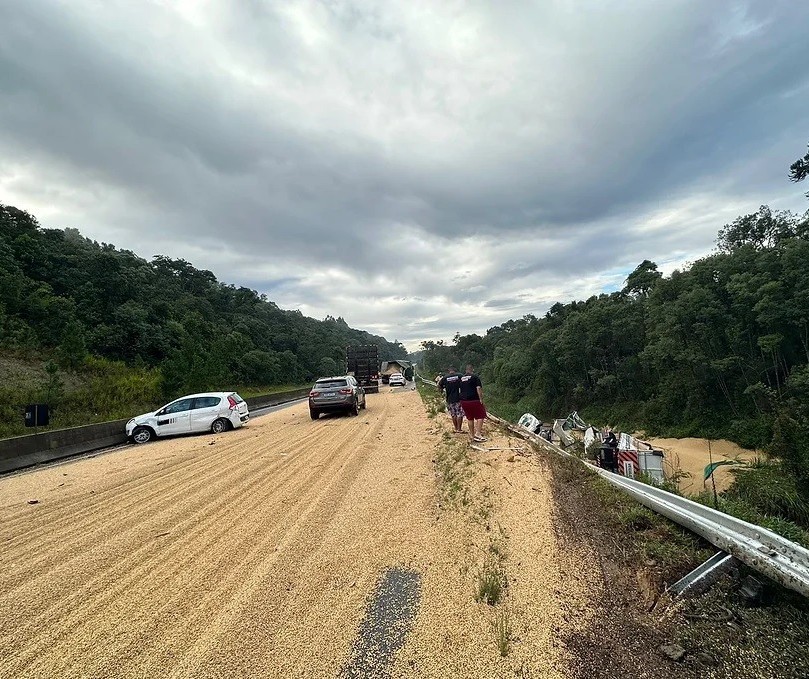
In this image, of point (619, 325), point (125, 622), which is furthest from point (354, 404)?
point (619, 325)

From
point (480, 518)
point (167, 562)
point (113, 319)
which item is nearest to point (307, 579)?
point (167, 562)

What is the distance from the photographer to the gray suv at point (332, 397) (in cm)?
1603

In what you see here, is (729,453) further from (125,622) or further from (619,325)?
(125,622)

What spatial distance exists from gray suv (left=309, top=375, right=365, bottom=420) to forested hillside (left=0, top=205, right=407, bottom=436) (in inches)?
445

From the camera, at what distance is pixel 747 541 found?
3.27 m

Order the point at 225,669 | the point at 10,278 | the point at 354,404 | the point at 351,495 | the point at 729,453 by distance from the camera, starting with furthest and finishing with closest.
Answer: the point at 10,278
the point at 729,453
the point at 354,404
the point at 351,495
the point at 225,669

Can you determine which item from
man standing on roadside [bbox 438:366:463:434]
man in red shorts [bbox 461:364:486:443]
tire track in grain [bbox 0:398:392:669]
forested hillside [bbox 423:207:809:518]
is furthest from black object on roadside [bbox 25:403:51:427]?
forested hillside [bbox 423:207:809:518]

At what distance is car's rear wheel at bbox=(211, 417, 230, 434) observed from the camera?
14555 millimetres

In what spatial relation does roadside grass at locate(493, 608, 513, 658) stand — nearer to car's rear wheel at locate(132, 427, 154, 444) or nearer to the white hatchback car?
the white hatchback car

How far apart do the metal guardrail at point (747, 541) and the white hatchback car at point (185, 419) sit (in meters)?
13.6

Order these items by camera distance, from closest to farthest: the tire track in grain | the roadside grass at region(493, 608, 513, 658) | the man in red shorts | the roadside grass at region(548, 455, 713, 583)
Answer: the roadside grass at region(493, 608, 513, 658) < the tire track in grain < the roadside grass at region(548, 455, 713, 583) < the man in red shorts

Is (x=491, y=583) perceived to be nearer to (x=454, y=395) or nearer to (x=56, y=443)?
(x=454, y=395)

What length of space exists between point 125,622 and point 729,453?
31.4m

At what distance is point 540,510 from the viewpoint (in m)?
4.96
